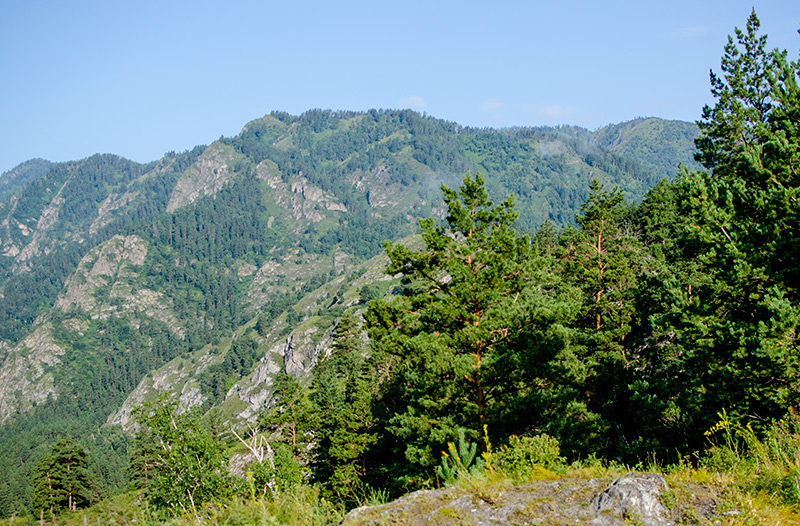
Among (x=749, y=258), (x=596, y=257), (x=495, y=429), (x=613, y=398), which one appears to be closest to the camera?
(x=749, y=258)

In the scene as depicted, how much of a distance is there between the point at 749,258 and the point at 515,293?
11.7m

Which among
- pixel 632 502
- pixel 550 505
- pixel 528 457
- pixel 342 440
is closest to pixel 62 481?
pixel 342 440

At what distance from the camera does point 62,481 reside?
59469 millimetres

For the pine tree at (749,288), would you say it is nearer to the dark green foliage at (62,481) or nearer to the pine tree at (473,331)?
the pine tree at (473,331)

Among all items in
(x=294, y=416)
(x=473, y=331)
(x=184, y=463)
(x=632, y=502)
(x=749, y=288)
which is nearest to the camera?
(x=632, y=502)

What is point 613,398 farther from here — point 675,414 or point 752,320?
point 752,320

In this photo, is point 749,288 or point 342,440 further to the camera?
point 342,440

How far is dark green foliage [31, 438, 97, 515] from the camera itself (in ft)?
193

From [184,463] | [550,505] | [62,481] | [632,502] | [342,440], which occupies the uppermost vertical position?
[632,502]

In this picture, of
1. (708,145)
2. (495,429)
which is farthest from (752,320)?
(708,145)

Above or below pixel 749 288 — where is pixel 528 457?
below

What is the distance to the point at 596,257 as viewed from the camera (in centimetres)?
3120

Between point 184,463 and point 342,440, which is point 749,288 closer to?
point 184,463

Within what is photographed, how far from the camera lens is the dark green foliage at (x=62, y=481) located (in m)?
58.8
